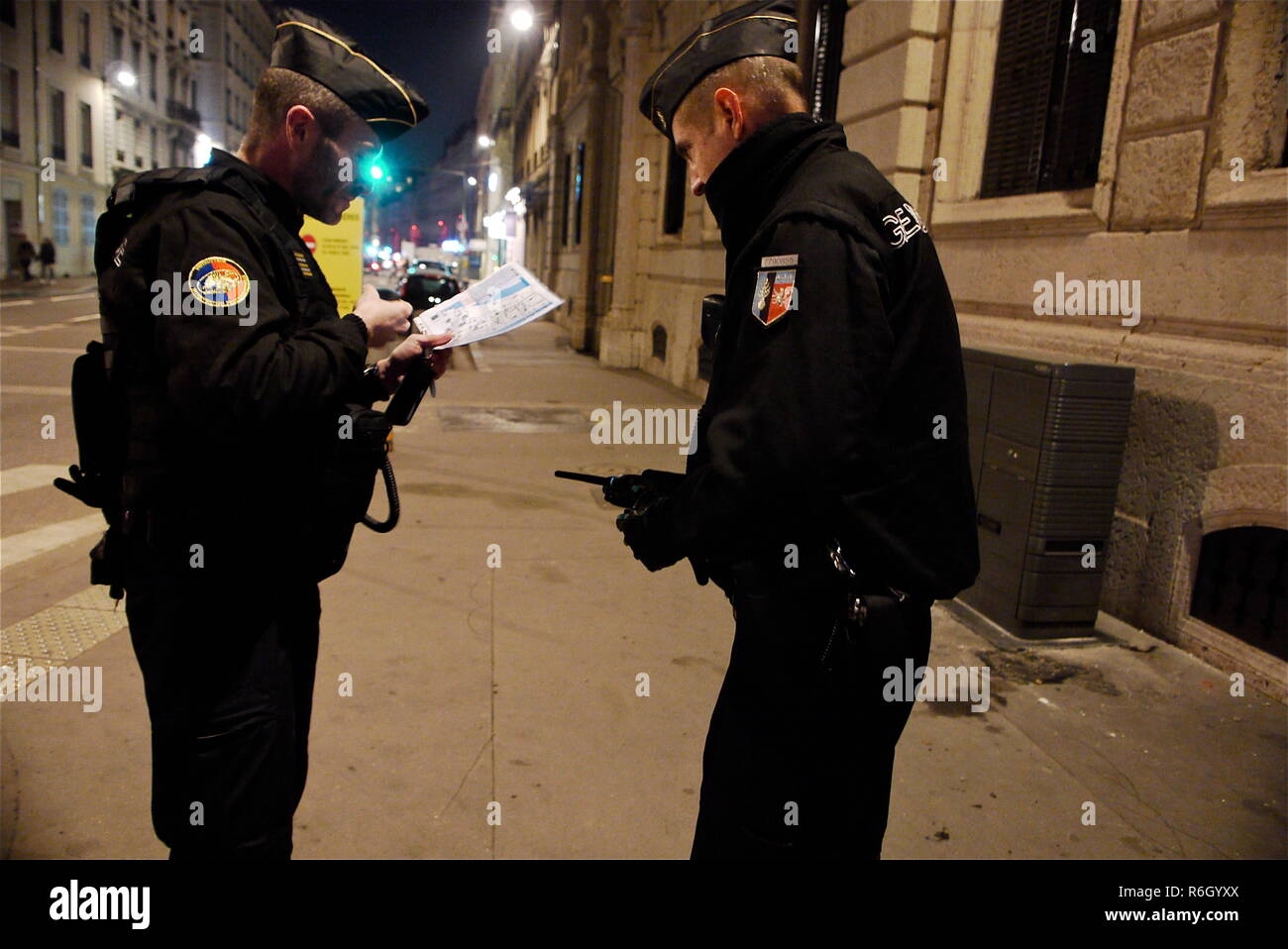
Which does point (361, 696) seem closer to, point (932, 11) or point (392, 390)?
point (392, 390)

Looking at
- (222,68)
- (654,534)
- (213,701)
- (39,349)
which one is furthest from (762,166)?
(222,68)

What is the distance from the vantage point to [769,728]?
5.94 ft

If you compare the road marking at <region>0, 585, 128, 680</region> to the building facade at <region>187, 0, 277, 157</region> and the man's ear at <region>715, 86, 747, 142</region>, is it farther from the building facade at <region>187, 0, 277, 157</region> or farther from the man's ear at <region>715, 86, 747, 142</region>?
the building facade at <region>187, 0, 277, 157</region>

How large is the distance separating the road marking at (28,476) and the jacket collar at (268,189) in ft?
19.0

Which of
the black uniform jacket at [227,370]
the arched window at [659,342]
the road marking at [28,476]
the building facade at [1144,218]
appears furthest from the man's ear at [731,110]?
the arched window at [659,342]

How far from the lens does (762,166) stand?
1.87 m

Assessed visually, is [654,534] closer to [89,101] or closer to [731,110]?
[731,110]

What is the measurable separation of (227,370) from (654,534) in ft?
2.94

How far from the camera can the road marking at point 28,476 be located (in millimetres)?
6797

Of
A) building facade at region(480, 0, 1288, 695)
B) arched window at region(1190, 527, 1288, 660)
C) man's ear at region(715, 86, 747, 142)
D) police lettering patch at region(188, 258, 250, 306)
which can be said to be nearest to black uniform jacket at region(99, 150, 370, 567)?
police lettering patch at region(188, 258, 250, 306)

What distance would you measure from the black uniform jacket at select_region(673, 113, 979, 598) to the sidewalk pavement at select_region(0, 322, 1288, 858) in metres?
1.62

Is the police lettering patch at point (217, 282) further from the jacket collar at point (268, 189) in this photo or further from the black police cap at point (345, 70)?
the black police cap at point (345, 70)
